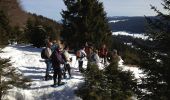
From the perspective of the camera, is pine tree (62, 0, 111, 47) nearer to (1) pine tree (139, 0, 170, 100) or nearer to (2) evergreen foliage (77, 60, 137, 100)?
(2) evergreen foliage (77, 60, 137, 100)

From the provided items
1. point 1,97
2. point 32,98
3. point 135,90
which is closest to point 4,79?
point 1,97

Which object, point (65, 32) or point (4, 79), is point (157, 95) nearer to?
point (4, 79)

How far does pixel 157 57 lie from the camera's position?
1547cm

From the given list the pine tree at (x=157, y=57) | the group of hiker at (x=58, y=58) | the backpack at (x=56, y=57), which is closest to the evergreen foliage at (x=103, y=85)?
the group of hiker at (x=58, y=58)

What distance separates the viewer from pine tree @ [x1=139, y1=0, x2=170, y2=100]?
A: 15094 millimetres

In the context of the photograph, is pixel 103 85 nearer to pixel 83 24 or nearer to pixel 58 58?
pixel 58 58

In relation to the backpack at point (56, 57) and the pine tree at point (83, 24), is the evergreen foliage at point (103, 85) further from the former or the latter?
the pine tree at point (83, 24)

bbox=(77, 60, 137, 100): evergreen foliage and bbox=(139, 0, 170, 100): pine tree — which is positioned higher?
bbox=(139, 0, 170, 100): pine tree

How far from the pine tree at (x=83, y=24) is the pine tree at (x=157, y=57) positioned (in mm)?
25841

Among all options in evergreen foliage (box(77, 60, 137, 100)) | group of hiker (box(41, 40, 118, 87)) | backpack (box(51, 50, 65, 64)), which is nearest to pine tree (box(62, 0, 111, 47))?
group of hiker (box(41, 40, 118, 87))

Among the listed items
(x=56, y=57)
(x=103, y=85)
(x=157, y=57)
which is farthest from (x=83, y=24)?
(x=157, y=57)

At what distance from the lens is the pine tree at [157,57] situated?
15.1m

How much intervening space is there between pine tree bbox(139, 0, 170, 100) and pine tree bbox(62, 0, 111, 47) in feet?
84.8

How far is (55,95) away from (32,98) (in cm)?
105
